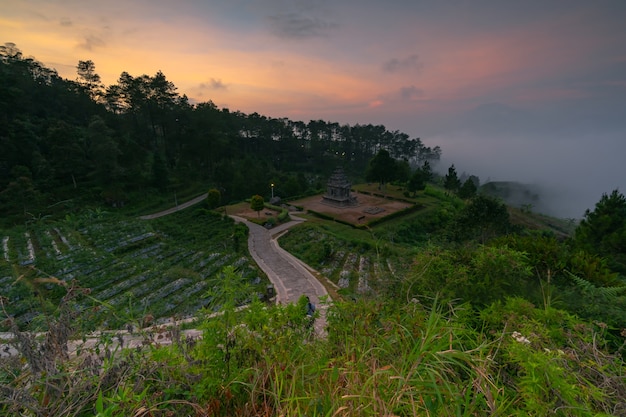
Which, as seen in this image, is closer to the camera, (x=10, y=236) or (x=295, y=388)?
(x=295, y=388)

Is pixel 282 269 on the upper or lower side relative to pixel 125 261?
lower

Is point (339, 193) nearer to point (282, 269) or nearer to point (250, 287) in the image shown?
point (282, 269)

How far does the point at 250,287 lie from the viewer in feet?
11.1

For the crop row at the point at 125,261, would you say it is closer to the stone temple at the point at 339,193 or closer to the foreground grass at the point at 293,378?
the foreground grass at the point at 293,378

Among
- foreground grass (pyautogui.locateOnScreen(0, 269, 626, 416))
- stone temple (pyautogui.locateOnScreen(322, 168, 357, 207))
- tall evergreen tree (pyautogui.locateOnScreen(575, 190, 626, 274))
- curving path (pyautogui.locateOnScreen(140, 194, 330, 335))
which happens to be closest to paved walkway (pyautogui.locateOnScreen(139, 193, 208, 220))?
curving path (pyautogui.locateOnScreen(140, 194, 330, 335))

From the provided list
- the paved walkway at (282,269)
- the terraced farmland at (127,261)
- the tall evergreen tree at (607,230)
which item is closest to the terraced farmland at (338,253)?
the paved walkway at (282,269)

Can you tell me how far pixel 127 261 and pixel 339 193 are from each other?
28244 mm

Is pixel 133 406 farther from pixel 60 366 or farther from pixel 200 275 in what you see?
pixel 200 275

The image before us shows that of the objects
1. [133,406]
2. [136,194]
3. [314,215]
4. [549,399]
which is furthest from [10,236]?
[549,399]

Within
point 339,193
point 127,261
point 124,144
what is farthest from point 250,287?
point 124,144

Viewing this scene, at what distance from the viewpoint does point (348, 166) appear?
7600cm

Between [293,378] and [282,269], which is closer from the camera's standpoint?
[293,378]

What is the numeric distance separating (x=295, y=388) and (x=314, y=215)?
1318 inches

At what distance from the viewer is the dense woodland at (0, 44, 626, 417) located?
2076 mm
